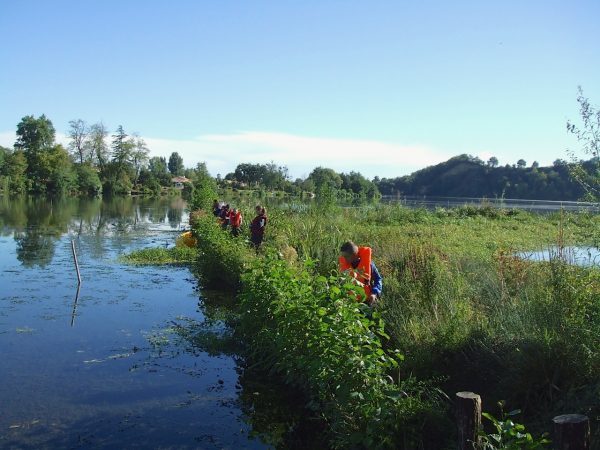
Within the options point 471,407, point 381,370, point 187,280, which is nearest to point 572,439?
point 471,407

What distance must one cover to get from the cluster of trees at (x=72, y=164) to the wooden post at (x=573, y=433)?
8105 cm

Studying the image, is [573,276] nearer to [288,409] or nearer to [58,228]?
[288,409]

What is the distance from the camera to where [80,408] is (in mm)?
6582

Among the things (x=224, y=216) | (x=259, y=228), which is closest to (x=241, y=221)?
(x=224, y=216)

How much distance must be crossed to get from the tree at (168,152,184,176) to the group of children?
14767 centimetres

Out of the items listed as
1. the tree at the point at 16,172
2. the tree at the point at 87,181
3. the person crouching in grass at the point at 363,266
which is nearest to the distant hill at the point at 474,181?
the person crouching in grass at the point at 363,266

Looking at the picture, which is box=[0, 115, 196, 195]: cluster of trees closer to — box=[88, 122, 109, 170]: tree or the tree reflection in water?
box=[88, 122, 109, 170]: tree

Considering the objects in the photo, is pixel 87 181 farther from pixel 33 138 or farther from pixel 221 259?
pixel 221 259

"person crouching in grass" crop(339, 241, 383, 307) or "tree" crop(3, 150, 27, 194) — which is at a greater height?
"tree" crop(3, 150, 27, 194)

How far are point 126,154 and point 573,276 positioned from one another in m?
103

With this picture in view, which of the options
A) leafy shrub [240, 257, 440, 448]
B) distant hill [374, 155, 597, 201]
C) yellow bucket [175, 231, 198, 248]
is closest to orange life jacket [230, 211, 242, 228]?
yellow bucket [175, 231, 198, 248]

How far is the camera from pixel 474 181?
8569cm

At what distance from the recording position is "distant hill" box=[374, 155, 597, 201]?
50475 mm

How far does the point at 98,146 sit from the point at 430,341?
342 feet
